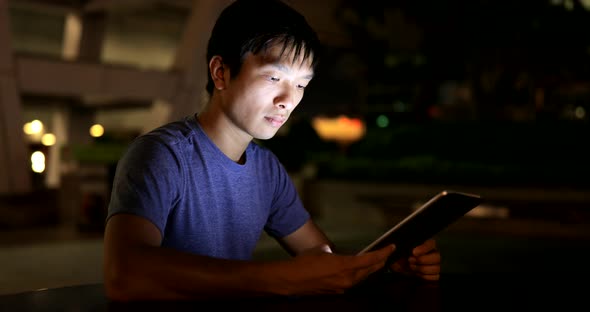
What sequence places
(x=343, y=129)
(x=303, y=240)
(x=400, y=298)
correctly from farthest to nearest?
(x=343, y=129)
(x=303, y=240)
(x=400, y=298)

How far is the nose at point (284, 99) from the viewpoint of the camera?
206cm

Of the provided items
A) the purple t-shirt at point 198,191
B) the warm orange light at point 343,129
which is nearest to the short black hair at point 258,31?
the purple t-shirt at point 198,191

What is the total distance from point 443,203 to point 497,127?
10.8 m

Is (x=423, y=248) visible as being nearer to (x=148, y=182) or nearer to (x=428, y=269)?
(x=428, y=269)

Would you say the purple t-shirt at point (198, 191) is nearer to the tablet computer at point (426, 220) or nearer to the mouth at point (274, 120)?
the mouth at point (274, 120)

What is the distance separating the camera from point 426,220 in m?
1.80

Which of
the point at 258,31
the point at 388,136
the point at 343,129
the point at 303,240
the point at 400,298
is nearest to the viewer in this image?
the point at 400,298

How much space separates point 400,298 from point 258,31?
3.09 ft

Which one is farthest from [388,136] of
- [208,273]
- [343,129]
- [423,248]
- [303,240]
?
[208,273]

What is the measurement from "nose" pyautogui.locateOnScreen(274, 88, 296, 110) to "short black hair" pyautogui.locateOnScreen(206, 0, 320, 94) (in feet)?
0.40

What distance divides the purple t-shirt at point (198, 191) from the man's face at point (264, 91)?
A: 0.49 ft

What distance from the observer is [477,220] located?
10.1 metres

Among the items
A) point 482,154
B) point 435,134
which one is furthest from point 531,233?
point 435,134

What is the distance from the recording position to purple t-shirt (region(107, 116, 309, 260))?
1814mm
